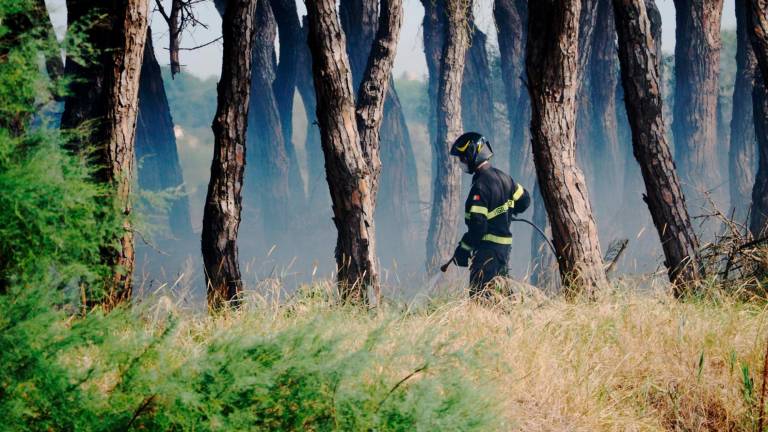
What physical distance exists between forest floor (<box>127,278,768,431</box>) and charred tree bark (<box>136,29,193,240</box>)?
1066 centimetres

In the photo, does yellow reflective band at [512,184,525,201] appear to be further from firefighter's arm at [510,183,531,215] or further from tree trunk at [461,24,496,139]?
tree trunk at [461,24,496,139]

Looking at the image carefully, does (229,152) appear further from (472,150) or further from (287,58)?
(287,58)

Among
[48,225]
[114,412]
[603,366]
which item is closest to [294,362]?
[114,412]

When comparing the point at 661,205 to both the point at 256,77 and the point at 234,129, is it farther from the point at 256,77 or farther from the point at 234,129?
the point at 256,77

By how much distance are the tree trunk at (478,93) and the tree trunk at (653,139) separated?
43.9 feet

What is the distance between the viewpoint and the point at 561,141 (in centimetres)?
636

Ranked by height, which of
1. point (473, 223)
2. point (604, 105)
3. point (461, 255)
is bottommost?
point (461, 255)

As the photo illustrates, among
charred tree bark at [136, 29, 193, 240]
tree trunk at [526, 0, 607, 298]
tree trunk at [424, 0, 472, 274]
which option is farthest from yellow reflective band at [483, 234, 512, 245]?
charred tree bark at [136, 29, 193, 240]

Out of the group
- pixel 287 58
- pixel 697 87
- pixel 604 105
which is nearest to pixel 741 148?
pixel 697 87

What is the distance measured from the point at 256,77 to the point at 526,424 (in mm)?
17624

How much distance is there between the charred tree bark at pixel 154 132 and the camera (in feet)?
51.4

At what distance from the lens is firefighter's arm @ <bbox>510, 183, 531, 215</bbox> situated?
318 inches

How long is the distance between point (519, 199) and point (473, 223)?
0.88 meters

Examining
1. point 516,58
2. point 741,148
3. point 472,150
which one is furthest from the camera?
point 516,58
